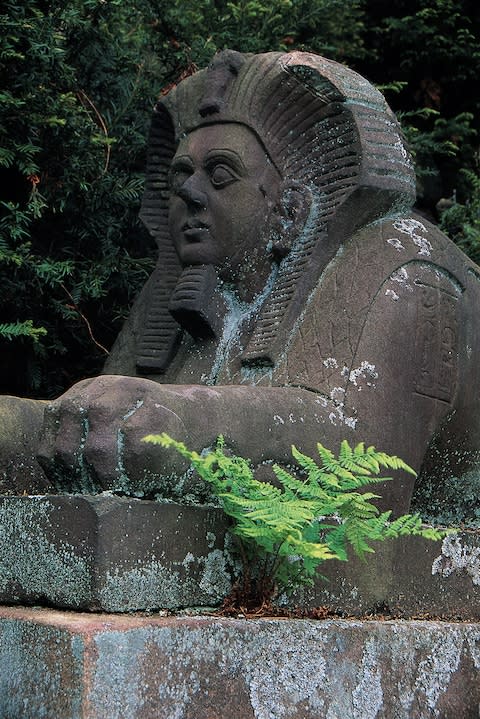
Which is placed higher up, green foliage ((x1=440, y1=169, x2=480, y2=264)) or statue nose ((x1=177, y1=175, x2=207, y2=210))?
green foliage ((x1=440, y1=169, x2=480, y2=264))

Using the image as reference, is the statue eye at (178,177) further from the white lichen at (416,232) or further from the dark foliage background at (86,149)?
the dark foliage background at (86,149)

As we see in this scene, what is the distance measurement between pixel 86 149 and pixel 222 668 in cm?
317

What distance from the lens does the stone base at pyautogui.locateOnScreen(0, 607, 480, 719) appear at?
3.05 m

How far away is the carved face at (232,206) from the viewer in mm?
4367

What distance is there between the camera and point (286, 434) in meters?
3.71

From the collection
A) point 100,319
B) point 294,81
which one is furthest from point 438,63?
point 294,81

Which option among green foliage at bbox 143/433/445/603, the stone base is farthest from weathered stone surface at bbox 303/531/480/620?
green foliage at bbox 143/433/445/603

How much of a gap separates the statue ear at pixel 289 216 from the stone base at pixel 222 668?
52.4 inches

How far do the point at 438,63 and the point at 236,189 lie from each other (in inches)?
160

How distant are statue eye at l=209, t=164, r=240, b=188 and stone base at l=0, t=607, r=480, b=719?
162 centimetres

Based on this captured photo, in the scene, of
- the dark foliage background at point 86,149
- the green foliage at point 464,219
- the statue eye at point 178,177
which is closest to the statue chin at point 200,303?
the statue eye at point 178,177

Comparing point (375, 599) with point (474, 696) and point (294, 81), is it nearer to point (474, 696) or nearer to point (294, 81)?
point (474, 696)

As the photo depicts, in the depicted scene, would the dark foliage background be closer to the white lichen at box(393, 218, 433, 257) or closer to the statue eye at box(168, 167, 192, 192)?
the statue eye at box(168, 167, 192, 192)

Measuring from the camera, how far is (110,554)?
3.24m
